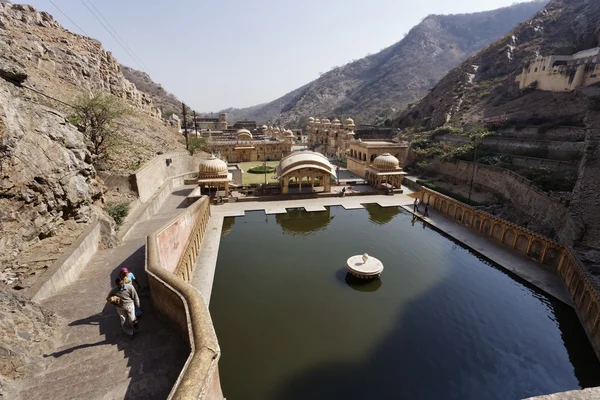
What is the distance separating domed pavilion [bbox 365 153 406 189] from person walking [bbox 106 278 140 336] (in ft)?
81.9

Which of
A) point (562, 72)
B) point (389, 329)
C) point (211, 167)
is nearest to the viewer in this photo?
point (389, 329)

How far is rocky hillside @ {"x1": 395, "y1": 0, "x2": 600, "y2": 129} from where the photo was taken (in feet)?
122

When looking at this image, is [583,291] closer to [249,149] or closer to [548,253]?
[548,253]

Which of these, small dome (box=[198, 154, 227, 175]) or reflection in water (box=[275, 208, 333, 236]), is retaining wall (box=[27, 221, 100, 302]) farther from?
small dome (box=[198, 154, 227, 175])

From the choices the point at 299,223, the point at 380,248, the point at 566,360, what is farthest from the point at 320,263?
the point at 566,360

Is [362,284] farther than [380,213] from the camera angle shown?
No

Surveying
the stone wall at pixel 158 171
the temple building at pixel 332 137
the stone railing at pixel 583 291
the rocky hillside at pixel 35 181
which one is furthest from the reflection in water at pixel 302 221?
the temple building at pixel 332 137

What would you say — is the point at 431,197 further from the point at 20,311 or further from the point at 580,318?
the point at 20,311

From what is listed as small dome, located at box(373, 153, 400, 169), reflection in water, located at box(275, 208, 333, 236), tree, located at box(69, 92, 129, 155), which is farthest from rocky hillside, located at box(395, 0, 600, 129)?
tree, located at box(69, 92, 129, 155)

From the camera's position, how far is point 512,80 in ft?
162

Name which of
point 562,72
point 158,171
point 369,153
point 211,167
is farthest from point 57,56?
point 562,72

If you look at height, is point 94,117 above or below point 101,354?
above

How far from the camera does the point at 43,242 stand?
30.7 ft

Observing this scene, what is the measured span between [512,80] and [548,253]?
4837 cm
